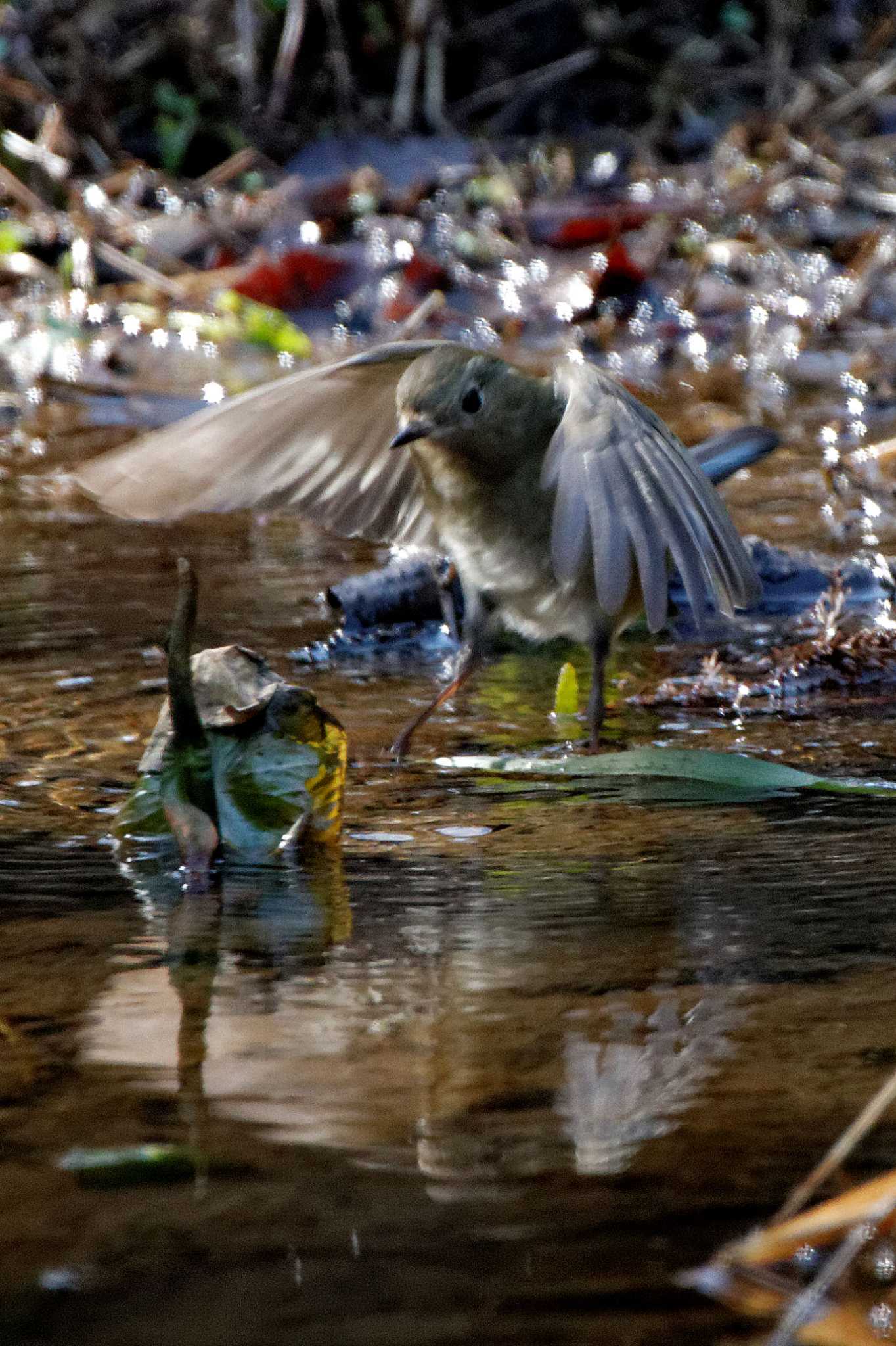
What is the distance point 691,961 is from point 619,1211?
67 centimetres

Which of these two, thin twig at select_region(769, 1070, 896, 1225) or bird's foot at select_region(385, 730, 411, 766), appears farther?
bird's foot at select_region(385, 730, 411, 766)

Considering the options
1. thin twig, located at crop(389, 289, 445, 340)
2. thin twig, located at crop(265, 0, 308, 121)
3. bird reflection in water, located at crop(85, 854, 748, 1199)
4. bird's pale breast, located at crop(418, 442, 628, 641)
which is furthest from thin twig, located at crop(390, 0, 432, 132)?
bird reflection in water, located at crop(85, 854, 748, 1199)

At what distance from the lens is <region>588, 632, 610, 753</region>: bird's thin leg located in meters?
3.60

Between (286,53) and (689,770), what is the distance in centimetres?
779

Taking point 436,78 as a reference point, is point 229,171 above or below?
below

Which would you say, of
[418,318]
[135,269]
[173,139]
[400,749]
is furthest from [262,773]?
[173,139]

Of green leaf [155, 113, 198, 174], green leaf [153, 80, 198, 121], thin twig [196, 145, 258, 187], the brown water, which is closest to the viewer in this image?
the brown water

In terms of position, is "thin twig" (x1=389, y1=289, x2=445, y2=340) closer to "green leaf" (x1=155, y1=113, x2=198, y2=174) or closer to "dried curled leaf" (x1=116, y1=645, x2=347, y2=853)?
"green leaf" (x1=155, y1=113, x2=198, y2=174)

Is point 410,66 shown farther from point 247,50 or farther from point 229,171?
point 229,171

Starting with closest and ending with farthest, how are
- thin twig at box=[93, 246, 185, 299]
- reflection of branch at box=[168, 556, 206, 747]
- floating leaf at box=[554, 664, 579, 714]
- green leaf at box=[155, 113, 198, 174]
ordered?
1. reflection of branch at box=[168, 556, 206, 747]
2. floating leaf at box=[554, 664, 579, 714]
3. thin twig at box=[93, 246, 185, 299]
4. green leaf at box=[155, 113, 198, 174]

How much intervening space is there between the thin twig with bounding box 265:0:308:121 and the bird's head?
668 cm

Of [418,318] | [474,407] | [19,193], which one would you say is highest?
[19,193]

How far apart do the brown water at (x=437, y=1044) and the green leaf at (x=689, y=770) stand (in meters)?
0.05

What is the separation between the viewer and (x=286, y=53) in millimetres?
10227
